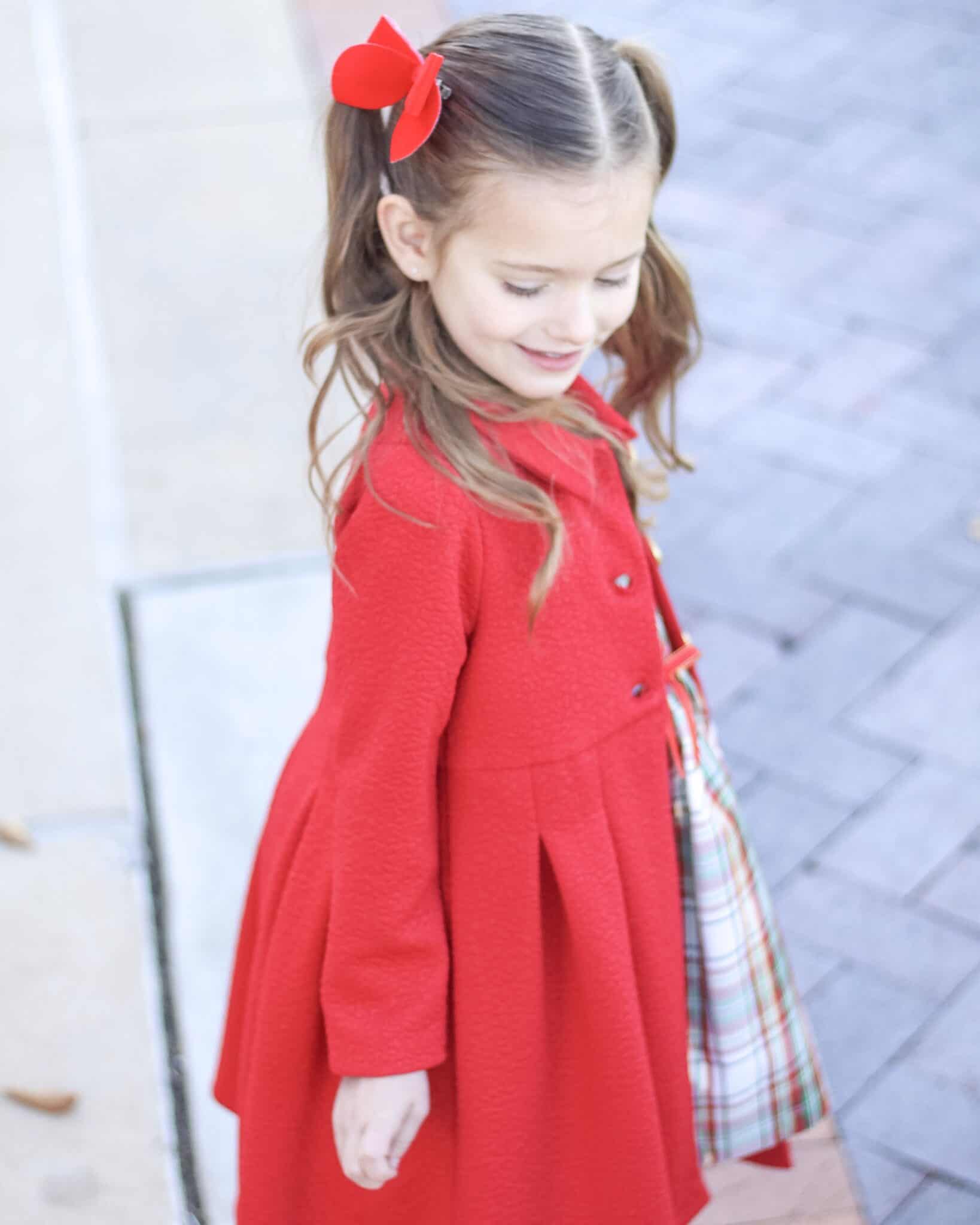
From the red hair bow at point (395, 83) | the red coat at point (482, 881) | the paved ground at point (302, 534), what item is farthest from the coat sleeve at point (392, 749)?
the paved ground at point (302, 534)

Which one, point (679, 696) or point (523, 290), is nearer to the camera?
point (523, 290)

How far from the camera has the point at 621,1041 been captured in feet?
5.26

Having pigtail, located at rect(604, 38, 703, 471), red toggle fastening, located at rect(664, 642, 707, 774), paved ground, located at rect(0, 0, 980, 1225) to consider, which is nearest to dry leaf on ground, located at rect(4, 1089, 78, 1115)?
paved ground, located at rect(0, 0, 980, 1225)

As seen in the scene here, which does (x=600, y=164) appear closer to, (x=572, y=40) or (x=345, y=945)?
(x=572, y=40)

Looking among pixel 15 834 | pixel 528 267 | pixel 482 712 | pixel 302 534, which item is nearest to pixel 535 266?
pixel 528 267

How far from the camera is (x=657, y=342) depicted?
1849 mm

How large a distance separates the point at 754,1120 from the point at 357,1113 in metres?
0.57

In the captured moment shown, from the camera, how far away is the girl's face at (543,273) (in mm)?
1388

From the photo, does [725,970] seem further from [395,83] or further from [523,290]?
[395,83]

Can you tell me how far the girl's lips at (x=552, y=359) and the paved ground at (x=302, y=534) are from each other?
1308 millimetres

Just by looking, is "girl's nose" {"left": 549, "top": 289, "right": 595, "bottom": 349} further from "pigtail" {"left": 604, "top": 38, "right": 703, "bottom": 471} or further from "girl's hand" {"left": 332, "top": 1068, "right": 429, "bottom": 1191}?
"girl's hand" {"left": 332, "top": 1068, "right": 429, "bottom": 1191}

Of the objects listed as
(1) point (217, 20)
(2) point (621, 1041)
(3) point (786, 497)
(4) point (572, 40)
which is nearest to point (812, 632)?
(3) point (786, 497)

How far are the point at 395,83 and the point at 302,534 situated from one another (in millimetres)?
2007

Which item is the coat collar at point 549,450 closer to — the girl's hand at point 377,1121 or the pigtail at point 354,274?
the pigtail at point 354,274
